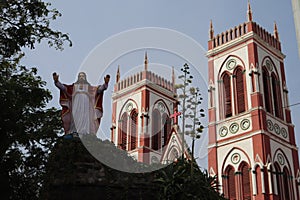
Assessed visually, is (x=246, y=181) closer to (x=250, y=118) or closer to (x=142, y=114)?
(x=250, y=118)

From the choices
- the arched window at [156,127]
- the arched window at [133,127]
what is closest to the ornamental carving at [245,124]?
the arched window at [156,127]

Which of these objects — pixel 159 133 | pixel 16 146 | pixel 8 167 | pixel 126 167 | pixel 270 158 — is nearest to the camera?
pixel 126 167

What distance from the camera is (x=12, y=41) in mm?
8609

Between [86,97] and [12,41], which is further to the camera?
[86,97]

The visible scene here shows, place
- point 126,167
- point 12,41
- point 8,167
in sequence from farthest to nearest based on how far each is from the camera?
1. point 8,167
2. point 126,167
3. point 12,41

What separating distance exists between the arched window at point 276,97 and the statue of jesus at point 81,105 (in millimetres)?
15505

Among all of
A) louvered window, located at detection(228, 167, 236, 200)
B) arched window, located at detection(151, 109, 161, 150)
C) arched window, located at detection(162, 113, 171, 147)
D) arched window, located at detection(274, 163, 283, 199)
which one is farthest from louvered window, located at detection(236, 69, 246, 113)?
arched window, located at detection(151, 109, 161, 150)

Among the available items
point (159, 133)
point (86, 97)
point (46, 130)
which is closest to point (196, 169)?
point (86, 97)

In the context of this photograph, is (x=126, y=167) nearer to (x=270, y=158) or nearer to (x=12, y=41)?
(x=12, y=41)

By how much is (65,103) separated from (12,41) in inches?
Result: 74.5

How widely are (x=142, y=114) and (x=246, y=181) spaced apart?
8.75m

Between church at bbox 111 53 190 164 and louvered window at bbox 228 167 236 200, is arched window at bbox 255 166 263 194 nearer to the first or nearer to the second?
louvered window at bbox 228 167 236 200

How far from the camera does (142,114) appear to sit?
28.3m

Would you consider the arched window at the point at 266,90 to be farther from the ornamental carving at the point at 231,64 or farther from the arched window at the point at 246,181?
the arched window at the point at 246,181
